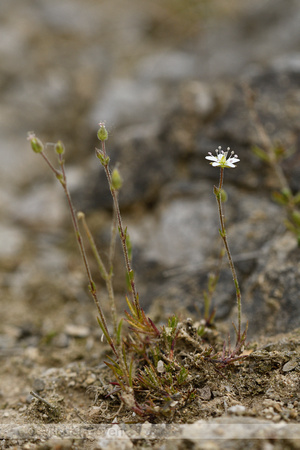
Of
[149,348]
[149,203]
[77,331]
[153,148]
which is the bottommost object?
[149,348]

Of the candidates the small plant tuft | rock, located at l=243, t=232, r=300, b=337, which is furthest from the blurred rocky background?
the small plant tuft

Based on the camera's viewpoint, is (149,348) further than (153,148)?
No

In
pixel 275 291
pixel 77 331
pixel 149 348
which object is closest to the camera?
pixel 149 348

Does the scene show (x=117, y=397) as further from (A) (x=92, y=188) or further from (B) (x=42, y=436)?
(A) (x=92, y=188)

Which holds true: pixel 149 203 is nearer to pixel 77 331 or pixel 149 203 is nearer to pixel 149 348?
pixel 77 331

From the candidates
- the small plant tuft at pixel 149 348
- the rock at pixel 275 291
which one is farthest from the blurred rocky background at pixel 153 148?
the small plant tuft at pixel 149 348

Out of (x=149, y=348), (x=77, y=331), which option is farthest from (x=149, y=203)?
(x=149, y=348)
